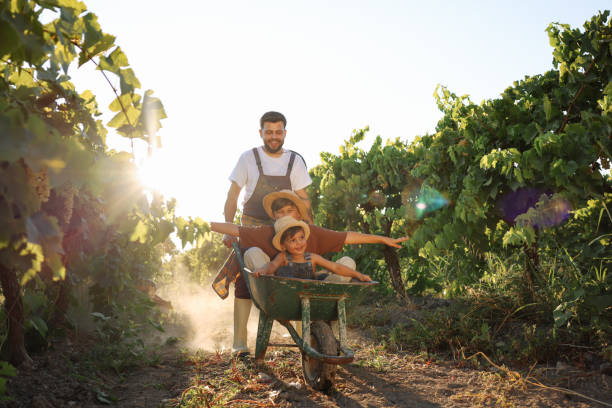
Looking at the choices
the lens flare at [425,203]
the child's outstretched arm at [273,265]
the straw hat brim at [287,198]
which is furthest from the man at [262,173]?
the lens flare at [425,203]

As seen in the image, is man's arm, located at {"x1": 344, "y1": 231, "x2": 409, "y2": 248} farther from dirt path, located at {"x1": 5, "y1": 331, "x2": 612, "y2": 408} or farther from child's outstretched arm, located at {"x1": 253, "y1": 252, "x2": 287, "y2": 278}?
dirt path, located at {"x1": 5, "y1": 331, "x2": 612, "y2": 408}

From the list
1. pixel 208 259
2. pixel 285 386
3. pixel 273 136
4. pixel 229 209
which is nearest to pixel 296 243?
pixel 285 386

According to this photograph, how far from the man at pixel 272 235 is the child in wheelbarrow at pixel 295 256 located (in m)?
0.11

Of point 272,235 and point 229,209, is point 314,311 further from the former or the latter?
point 229,209

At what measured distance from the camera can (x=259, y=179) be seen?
4449 millimetres

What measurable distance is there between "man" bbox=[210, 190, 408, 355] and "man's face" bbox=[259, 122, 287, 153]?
624mm

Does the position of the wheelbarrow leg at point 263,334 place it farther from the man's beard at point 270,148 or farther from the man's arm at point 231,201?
the man's beard at point 270,148

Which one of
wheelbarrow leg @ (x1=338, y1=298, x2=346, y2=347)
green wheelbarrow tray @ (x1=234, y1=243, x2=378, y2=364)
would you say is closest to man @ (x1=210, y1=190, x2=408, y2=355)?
green wheelbarrow tray @ (x1=234, y1=243, x2=378, y2=364)

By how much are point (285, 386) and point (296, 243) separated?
98 cm

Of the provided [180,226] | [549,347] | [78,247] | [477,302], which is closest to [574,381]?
[549,347]

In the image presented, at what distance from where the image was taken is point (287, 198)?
401 cm

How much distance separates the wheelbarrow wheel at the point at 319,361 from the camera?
10.2 feet

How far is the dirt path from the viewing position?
294 centimetres

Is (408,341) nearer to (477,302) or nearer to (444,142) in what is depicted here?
(477,302)
